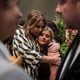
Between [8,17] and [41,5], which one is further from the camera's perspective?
[41,5]

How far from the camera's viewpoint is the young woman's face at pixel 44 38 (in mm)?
3348

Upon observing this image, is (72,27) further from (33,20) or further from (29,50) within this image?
(33,20)

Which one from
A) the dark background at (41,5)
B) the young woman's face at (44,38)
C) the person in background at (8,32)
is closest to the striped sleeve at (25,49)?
the young woman's face at (44,38)

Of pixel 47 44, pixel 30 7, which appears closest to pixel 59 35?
pixel 47 44

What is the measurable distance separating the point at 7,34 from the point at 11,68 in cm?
13

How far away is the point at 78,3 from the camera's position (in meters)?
1.78

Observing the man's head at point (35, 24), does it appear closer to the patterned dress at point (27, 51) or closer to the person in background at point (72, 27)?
the patterned dress at point (27, 51)

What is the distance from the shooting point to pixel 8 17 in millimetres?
829

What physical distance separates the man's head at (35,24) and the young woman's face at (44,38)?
0.28 feet

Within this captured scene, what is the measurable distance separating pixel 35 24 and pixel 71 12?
A: 1510 mm

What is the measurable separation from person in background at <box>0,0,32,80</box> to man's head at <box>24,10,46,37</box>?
2332 millimetres

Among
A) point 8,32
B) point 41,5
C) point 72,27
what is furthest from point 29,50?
point 41,5

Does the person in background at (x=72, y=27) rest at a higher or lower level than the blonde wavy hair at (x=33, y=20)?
higher

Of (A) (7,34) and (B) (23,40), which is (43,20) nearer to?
(B) (23,40)
